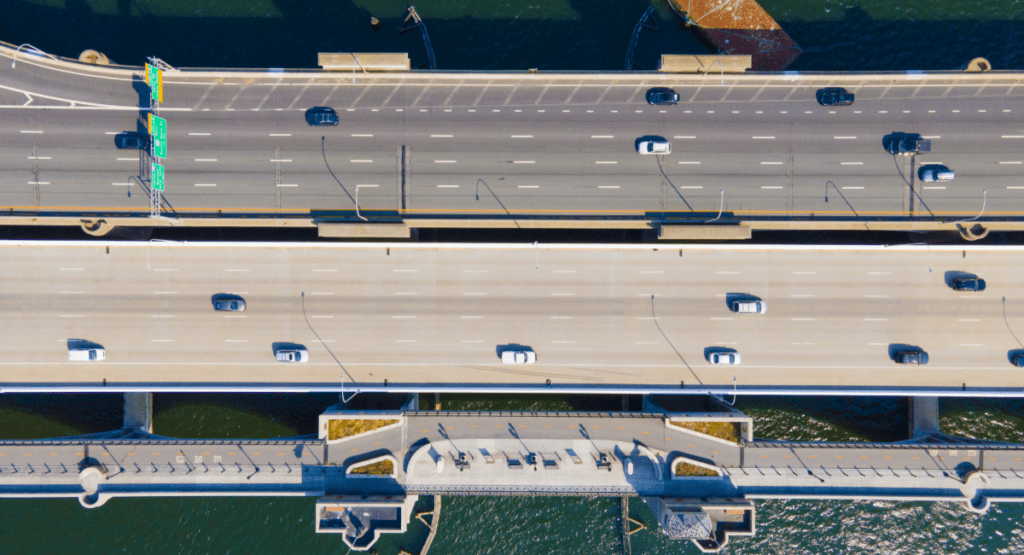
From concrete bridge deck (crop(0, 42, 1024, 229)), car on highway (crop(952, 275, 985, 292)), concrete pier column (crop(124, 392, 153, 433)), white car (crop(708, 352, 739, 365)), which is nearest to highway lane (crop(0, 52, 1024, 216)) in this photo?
concrete bridge deck (crop(0, 42, 1024, 229))

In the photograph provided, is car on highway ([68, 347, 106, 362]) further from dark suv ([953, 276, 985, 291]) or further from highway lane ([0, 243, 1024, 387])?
dark suv ([953, 276, 985, 291])

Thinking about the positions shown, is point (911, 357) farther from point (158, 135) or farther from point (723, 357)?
point (158, 135)

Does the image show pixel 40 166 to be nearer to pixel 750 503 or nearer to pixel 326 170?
pixel 326 170

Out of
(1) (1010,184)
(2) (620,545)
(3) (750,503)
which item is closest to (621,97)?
(1) (1010,184)

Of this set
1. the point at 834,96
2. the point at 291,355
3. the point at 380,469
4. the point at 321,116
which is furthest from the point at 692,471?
the point at 321,116

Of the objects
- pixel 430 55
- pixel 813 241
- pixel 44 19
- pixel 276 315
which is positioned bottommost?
pixel 276 315

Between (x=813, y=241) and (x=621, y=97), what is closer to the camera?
(x=621, y=97)
